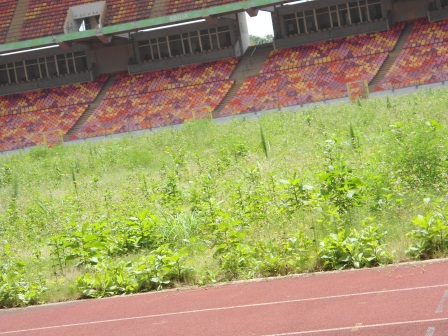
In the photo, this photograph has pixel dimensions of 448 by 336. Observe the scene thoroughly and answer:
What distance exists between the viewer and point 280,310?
27.6 ft

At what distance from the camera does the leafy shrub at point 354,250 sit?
969 centimetres

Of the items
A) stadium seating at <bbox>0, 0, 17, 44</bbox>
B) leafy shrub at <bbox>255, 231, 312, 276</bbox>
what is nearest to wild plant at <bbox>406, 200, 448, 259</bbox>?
leafy shrub at <bbox>255, 231, 312, 276</bbox>

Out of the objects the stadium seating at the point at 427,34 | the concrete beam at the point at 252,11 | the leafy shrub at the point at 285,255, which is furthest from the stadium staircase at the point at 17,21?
the leafy shrub at the point at 285,255

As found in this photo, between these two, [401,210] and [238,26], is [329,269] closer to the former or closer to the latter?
[401,210]

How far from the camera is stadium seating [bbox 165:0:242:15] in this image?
37.6 metres

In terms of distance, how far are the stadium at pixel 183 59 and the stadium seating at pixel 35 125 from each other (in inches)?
2.6

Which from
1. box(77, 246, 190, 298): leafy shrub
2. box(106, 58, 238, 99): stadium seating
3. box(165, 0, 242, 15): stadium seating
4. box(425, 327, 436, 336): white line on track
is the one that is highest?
box(425, 327, 436, 336): white line on track

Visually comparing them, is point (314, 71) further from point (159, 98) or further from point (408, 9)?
point (159, 98)

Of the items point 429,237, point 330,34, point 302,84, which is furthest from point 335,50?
point 429,237

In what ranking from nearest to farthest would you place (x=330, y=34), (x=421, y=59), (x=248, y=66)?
(x=421, y=59), (x=330, y=34), (x=248, y=66)

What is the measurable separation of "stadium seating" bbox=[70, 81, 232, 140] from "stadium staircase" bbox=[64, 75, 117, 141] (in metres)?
0.36

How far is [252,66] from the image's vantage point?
37.7 meters

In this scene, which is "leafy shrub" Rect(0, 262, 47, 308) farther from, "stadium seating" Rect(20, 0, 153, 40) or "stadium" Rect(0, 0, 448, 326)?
"stadium seating" Rect(20, 0, 153, 40)

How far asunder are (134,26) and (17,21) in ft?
21.8
